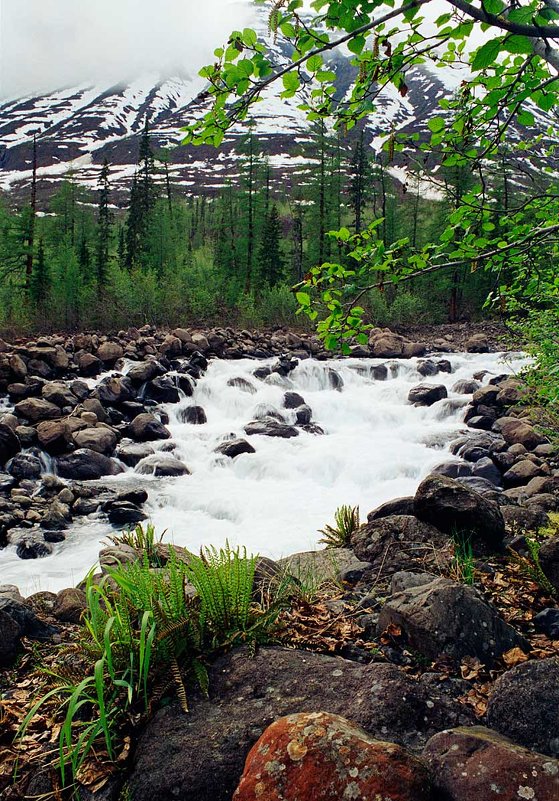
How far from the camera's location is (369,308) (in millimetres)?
36062

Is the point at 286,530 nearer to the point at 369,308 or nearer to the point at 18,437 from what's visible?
the point at 18,437

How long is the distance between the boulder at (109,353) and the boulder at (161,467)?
8256 millimetres

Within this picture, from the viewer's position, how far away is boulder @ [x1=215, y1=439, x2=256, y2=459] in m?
13.3

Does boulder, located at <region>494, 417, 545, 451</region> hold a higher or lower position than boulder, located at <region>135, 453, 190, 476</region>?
higher

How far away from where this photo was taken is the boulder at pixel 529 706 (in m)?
2.27

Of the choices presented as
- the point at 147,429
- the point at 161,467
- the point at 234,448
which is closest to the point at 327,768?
the point at 161,467

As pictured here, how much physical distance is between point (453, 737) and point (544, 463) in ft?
32.6

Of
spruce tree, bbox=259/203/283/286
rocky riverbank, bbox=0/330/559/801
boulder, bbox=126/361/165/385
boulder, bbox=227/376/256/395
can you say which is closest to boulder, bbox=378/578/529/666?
rocky riverbank, bbox=0/330/559/801

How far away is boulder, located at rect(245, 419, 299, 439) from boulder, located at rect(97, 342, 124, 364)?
23.9ft

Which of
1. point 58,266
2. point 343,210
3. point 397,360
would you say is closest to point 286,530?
point 397,360

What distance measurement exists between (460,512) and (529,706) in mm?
2983

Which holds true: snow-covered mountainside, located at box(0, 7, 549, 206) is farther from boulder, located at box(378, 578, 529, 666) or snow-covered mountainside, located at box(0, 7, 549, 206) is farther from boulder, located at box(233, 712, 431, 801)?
boulder, located at box(233, 712, 431, 801)

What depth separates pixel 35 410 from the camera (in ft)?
44.4

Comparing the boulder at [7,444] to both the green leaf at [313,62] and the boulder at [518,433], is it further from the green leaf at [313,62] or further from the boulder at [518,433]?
the boulder at [518,433]
